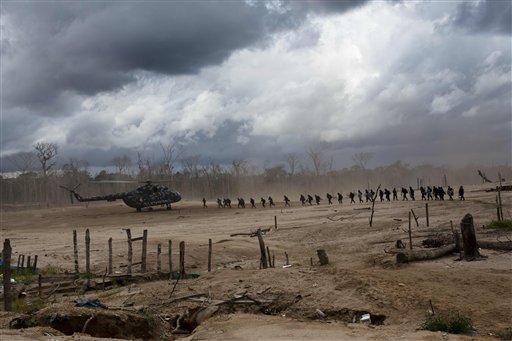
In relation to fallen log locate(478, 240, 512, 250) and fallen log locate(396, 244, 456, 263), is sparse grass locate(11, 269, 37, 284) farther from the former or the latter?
fallen log locate(478, 240, 512, 250)

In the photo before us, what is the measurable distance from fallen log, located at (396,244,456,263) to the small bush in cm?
572

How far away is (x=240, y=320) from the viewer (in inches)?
498

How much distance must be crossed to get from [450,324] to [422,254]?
6.79 m

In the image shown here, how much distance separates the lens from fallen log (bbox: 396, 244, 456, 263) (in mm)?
17078

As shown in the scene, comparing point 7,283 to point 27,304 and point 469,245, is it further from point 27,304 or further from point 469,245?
point 469,245

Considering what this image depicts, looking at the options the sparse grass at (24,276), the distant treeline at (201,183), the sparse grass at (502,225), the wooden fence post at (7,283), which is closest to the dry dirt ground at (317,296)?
the sparse grass at (502,225)

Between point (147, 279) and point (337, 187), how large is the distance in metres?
90.8

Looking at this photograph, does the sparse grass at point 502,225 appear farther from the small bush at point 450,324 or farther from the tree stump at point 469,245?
the small bush at point 450,324

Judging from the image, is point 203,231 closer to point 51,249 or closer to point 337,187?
point 51,249

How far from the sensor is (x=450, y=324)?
1083 centimetres

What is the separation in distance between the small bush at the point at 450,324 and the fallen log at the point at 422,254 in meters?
5.72

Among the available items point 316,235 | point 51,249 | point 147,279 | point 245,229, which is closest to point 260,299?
point 147,279

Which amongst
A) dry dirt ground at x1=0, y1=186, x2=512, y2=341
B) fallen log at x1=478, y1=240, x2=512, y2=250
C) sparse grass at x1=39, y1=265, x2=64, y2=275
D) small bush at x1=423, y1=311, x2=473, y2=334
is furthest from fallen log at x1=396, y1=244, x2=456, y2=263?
sparse grass at x1=39, y1=265, x2=64, y2=275

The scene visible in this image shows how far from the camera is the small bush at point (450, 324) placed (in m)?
10.8
